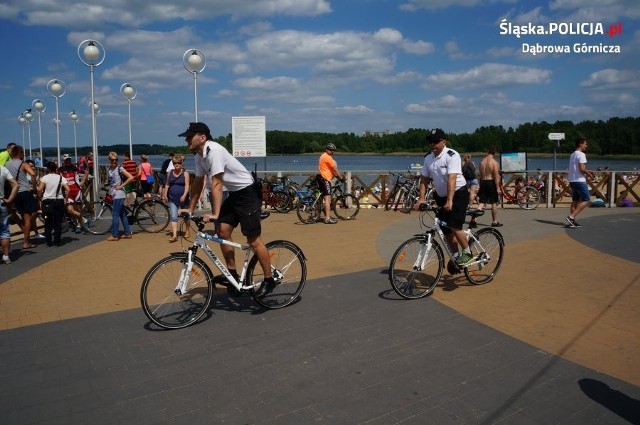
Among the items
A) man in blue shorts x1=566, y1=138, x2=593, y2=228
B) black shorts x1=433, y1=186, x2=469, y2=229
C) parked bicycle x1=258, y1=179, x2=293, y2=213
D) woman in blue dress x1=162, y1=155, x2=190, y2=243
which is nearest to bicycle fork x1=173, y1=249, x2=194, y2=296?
black shorts x1=433, y1=186, x2=469, y2=229

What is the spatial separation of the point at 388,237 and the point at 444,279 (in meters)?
3.41

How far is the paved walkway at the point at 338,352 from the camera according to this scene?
3383mm

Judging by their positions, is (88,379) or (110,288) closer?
(88,379)

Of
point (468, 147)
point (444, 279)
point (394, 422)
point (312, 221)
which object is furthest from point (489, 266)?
point (468, 147)

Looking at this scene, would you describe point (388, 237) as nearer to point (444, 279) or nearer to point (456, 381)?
point (444, 279)

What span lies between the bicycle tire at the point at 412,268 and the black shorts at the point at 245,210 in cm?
161

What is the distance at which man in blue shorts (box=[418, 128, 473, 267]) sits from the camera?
19.8ft

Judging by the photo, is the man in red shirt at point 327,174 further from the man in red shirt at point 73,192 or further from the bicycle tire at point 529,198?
the bicycle tire at point 529,198

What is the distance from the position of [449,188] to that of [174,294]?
3286mm

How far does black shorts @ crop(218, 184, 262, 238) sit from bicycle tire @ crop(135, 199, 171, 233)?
5976 mm

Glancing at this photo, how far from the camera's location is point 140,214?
36.4 feet

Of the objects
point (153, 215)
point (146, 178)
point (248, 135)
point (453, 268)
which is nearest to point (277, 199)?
point (248, 135)

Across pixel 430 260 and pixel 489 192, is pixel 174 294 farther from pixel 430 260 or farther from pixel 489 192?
pixel 489 192

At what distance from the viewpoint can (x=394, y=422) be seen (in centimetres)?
321
